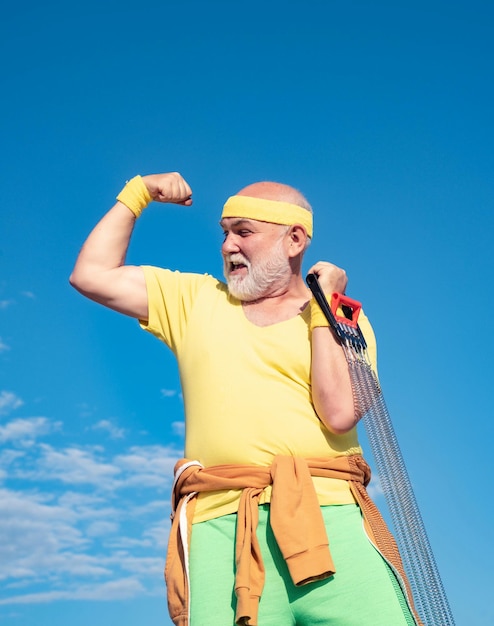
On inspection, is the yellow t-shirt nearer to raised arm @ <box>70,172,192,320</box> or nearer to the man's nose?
raised arm @ <box>70,172,192,320</box>

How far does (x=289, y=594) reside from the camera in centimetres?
361

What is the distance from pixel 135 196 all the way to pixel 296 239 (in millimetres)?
943

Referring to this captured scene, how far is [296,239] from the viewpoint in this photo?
4574 mm

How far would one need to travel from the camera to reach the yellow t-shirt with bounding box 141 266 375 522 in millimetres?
3869

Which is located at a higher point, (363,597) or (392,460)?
(392,460)

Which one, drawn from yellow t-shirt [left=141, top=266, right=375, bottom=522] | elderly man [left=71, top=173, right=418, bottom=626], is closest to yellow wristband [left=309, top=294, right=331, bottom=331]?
elderly man [left=71, top=173, right=418, bottom=626]

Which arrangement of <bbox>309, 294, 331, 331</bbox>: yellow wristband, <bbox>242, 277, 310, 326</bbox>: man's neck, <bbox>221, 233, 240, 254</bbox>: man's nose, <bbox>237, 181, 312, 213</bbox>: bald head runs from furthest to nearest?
<bbox>237, 181, 312, 213</bbox>: bald head, <bbox>221, 233, 240, 254</bbox>: man's nose, <bbox>242, 277, 310, 326</bbox>: man's neck, <bbox>309, 294, 331, 331</bbox>: yellow wristband

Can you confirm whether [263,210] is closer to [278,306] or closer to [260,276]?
[260,276]

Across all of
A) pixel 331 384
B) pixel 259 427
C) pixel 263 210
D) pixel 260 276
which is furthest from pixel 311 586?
pixel 263 210

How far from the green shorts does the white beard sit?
1.18 metres

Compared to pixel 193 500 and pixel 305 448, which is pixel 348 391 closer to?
pixel 305 448

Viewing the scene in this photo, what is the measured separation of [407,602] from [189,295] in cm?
192

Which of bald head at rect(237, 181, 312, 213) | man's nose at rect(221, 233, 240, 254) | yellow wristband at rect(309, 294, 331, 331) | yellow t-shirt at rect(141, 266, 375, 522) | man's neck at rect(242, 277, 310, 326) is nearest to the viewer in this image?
yellow t-shirt at rect(141, 266, 375, 522)

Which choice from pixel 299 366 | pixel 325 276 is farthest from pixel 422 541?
pixel 325 276
